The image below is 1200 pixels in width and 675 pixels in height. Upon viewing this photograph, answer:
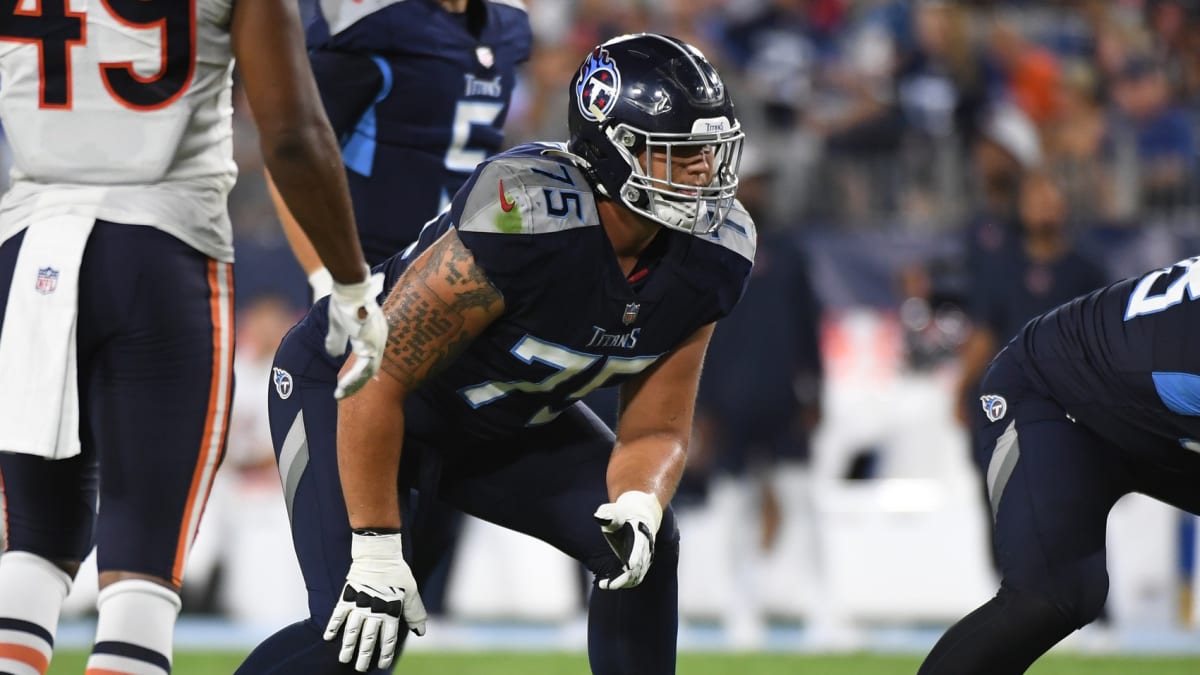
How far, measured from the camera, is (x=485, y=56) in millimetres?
3982

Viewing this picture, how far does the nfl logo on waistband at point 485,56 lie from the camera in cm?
397

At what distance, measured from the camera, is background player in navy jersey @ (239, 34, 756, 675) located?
2.98 meters

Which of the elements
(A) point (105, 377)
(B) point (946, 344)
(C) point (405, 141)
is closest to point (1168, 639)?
(B) point (946, 344)

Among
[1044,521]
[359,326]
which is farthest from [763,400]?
[359,326]

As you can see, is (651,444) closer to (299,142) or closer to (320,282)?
(320,282)

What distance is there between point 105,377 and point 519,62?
167 centimetres

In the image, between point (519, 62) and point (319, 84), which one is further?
point (519, 62)

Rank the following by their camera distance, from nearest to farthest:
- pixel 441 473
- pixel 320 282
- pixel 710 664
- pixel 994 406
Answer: pixel 441 473 < pixel 994 406 < pixel 320 282 < pixel 710 664

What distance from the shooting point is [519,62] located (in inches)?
164

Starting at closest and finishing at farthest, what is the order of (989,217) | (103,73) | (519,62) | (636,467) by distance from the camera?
(103,73), (636,467), (519,62), (989,217)

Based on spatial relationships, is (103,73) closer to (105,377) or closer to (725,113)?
(105,377)

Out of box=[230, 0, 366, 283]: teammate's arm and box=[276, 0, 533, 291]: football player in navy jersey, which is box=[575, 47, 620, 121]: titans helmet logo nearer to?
box=[230, 0, 366, 283]: teammate's arm

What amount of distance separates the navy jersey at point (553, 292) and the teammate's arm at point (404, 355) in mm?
45

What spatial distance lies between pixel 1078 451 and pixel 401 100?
1.82 m
